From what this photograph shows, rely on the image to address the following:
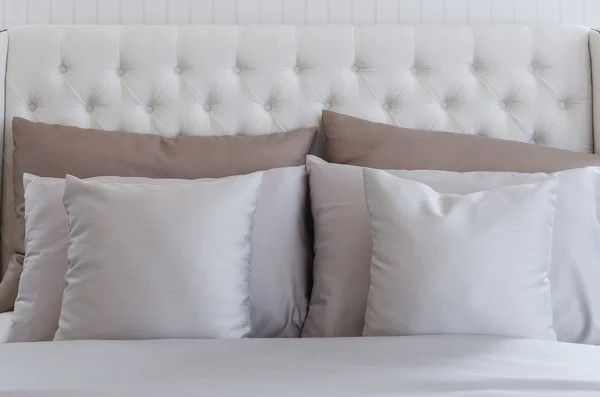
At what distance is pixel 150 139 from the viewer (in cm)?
187

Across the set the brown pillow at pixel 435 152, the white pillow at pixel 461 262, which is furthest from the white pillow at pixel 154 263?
the brown pillow at pixel 435 152

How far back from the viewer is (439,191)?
1569 millimetres

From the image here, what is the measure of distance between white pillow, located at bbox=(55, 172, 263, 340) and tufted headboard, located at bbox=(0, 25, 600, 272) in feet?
1.94

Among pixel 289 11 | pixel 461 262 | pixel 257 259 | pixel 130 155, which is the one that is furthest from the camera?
pixel 289 11

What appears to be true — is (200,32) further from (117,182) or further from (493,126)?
(493,126)

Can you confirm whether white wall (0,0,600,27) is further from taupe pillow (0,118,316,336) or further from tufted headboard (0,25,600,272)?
taupe pillow (0,118,316,336)

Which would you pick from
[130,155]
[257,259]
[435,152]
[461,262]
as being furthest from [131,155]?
[461,262]

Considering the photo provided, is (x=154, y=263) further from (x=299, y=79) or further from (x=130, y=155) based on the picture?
(x=299, y=79)

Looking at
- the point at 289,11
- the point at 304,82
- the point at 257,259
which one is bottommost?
the point at 257,259

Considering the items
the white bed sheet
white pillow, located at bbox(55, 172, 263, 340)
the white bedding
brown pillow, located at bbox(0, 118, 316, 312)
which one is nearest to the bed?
brown pillow, located at bbox(0, 118, 316, 312)

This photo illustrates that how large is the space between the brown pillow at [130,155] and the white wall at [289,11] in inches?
17.6

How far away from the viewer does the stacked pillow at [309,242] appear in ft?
4.39

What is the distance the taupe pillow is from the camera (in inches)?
70.1

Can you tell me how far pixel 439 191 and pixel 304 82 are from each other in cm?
64
